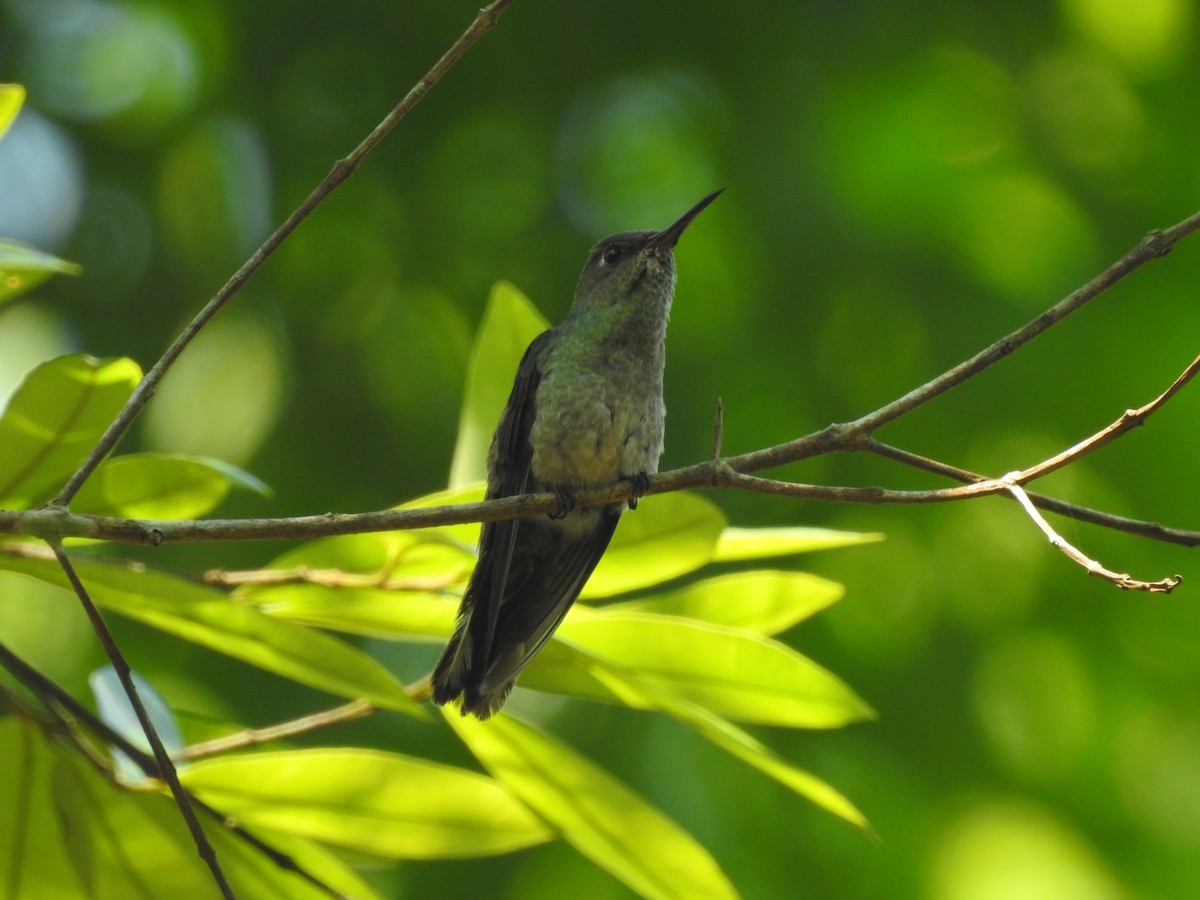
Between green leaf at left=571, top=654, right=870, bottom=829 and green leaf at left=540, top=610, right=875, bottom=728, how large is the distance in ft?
0.42

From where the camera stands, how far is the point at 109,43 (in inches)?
177

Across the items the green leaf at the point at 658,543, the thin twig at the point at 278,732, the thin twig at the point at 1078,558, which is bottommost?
the thin twig at the point at 278,732

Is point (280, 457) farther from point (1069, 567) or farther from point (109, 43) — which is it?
point (1069, 567)

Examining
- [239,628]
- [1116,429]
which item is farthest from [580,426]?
[1116,429]

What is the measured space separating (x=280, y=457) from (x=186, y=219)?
3.38 feet

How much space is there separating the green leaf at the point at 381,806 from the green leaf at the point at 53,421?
43 cm

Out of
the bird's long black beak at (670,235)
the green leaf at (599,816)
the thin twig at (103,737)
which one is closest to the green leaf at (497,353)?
the green leaf at (599,816)

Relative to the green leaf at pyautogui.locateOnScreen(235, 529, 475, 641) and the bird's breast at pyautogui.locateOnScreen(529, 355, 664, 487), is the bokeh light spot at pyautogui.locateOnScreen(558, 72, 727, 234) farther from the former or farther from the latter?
the green leaf at pyautogui.locateOnScreen(235, 529, 475, 641)

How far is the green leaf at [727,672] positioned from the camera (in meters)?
1.65

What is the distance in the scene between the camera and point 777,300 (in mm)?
4309

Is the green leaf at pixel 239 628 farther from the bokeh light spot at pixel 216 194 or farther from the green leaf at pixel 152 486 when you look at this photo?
the bokeh light spot at pixel 216 194

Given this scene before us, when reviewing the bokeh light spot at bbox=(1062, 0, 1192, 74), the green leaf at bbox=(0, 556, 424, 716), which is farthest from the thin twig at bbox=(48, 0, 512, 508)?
the bokeh light spot at bbox=(1062, 0, 1192, 74)

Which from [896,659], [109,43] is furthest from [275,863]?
[109,43]

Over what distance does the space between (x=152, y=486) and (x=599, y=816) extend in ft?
2.44
